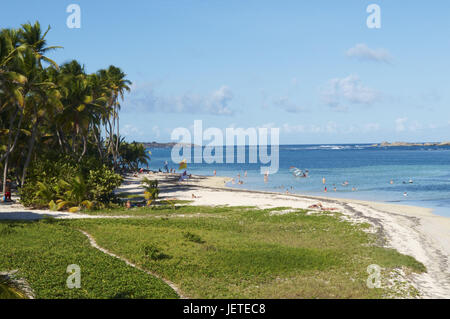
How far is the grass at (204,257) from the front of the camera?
13555 millimetres

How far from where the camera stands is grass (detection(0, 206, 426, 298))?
44.5ft

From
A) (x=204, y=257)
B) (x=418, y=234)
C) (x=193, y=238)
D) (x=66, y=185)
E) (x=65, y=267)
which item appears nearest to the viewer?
(x=65, y=267)

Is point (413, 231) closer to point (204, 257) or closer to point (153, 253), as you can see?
point (204, 257)

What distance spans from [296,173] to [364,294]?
2744 inches

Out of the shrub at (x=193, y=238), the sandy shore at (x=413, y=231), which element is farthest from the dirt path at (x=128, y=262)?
the sandy shore at (x=413, y=231)

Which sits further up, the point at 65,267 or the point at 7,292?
the point at 7,292

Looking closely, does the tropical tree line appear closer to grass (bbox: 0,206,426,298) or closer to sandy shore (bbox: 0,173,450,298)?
sandy shore (bbox: 0,173,450,298)

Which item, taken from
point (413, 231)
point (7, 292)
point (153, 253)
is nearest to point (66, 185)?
point (153, 253)

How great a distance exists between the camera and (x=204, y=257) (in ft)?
56.6

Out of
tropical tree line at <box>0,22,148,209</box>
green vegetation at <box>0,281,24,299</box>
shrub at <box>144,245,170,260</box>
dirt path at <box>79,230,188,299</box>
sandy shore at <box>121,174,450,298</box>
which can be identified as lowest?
sandy shore at <box>121,174,450,298</box>

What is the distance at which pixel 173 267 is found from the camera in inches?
625

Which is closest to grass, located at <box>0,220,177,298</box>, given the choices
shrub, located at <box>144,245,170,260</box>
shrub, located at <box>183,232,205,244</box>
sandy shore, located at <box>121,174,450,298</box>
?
shrub, located at <box>144,245,170,260</box>

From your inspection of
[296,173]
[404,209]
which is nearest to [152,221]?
[404,209]

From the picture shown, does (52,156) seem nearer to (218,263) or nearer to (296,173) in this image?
(218,263)
